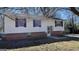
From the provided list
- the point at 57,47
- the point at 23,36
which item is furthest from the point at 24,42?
the point at 57,47

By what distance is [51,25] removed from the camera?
3.35m

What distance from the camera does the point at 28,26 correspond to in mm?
3336

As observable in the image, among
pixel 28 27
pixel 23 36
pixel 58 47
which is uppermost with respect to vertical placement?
pixel 28 27

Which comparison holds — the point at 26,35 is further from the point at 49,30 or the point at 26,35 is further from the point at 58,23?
the point at 58,23

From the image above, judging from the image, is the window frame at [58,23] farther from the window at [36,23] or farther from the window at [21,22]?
the window at [21,22]

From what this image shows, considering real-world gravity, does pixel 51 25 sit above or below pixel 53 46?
above

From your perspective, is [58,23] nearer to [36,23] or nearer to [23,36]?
[36,23]

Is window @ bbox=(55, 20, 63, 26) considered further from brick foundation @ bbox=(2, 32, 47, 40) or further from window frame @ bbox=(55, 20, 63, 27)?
brick foundation @ bbox=(2, 32, 47, 40)

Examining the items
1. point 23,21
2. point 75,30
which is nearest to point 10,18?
point 23,21

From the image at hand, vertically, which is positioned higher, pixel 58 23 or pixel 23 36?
pixel 58 23

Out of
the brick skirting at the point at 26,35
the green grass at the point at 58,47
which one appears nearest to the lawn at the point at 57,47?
the green grass at the point at 58,47
